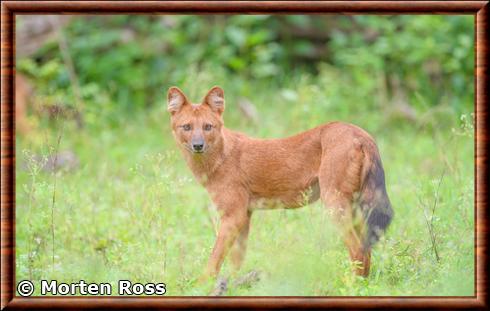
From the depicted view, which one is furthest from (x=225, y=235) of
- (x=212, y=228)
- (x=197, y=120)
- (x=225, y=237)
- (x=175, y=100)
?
(x=175, y=100)

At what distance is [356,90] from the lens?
10.5m

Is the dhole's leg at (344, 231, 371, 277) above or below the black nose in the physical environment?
below

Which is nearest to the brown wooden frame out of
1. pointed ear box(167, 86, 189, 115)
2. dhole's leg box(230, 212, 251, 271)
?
pointed ear box(167, 86, 189, 115)

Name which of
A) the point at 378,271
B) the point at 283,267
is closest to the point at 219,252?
the point at 283,267

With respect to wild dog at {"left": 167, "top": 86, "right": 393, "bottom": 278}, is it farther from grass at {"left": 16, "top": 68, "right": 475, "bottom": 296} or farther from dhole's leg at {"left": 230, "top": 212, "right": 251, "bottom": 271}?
Answer: grass at {"left": 16, "top": 68, "right": 475, "bottom": 296}

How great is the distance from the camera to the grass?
18.1 ft

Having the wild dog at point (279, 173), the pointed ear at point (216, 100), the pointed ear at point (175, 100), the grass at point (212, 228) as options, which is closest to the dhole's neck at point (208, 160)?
the wild dog at point (279, 173)

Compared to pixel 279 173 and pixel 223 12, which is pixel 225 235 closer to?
pixel 279 173

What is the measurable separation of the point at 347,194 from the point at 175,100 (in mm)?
1579

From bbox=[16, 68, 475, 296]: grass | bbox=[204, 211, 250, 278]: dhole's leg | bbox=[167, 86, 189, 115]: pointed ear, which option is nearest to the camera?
bbox=[16, 68, 475, 296]: grass

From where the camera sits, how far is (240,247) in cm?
637

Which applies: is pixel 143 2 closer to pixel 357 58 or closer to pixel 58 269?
pixel 58 269

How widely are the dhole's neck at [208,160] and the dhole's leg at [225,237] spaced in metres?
0.40

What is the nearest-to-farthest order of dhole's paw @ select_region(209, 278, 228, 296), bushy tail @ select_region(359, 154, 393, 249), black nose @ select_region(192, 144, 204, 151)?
dhole's paw @ select_region(209, 278, 228, 296)
bushy tail @ select_region(359, 154, 393, 249)
black nose @ select_region(192, 144, 204, 151)
